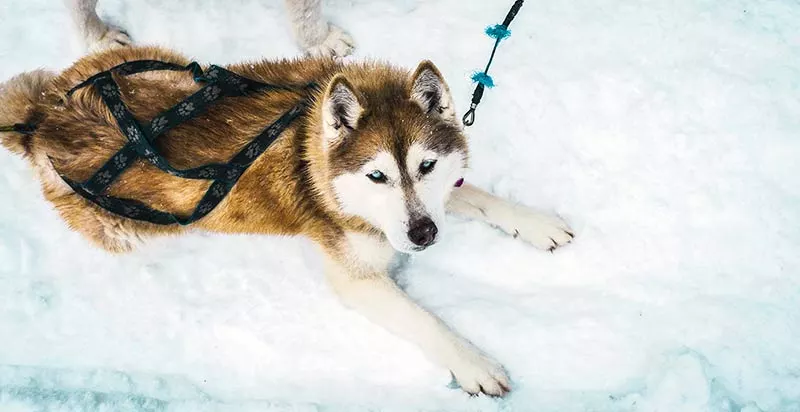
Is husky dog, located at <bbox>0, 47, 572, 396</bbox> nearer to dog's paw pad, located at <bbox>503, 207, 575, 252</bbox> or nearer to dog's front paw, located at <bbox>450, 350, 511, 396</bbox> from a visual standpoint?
dog's front paw, located at <bbox>450, 350, 511, 396</bbox>

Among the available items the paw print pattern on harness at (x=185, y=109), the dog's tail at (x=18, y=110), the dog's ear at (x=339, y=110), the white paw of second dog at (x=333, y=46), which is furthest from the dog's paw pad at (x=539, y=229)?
the dog's tail at (x=18, y=110)

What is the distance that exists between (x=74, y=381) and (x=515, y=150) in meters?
2.86

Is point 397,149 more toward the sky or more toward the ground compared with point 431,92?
more toward the ground

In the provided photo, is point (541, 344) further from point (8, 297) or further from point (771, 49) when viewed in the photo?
point (8, 297)

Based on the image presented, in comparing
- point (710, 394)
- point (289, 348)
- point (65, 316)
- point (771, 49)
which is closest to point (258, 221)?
point (289, 348)

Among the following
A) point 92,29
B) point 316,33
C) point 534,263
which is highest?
point 92,29

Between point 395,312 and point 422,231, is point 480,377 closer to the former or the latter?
point 395,312

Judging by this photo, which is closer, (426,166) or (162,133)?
(426,166)

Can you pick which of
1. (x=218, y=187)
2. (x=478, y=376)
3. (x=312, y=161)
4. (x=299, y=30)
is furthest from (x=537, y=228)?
(x=299, y=30)

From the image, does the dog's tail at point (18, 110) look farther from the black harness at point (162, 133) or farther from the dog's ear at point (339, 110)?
the dog's ear at point (339, 110)

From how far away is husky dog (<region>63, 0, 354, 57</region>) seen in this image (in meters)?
3.81

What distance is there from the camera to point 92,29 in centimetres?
392

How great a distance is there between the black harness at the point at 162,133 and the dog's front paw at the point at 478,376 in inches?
57.6

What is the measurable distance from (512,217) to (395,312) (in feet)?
2.97
